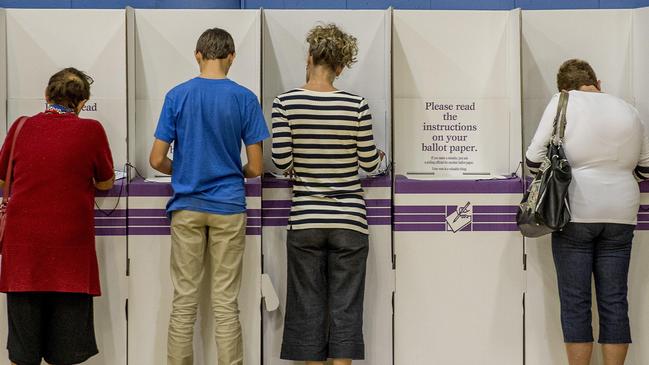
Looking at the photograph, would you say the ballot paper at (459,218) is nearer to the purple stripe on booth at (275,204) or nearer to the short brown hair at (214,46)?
the purple stripe on booth at (275,204)

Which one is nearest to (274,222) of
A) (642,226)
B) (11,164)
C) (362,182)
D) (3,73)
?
(362,182)

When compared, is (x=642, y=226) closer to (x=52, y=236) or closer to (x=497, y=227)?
(x=497, y=227)

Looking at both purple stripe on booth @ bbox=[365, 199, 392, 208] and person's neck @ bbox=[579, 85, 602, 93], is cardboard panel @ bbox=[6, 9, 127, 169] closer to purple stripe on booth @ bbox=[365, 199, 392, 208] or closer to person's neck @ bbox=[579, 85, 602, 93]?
purple stripe on booth @ bbox=[365, 199, 392, 208]

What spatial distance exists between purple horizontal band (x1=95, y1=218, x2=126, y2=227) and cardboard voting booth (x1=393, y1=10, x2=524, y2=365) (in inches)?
49.4

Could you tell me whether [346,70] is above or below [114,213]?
above

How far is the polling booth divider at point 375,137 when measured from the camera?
3.95 metres

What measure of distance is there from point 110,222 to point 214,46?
3.23 ft

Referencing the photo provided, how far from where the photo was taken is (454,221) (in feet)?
13.0

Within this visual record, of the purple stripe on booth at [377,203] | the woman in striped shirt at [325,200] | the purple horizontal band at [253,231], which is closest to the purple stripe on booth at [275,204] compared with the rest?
the purple horizontal band at [253,231]

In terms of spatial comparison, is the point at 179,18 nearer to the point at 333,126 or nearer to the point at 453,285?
the point at 333,126

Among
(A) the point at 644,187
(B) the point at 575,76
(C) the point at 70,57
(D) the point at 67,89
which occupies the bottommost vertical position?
(A) the point at 644,187

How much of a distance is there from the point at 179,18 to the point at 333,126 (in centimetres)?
116

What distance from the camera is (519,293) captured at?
4.01 meters

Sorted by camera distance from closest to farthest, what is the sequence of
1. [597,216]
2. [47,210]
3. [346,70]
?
[47,210] < [597,216] < [346,70]
